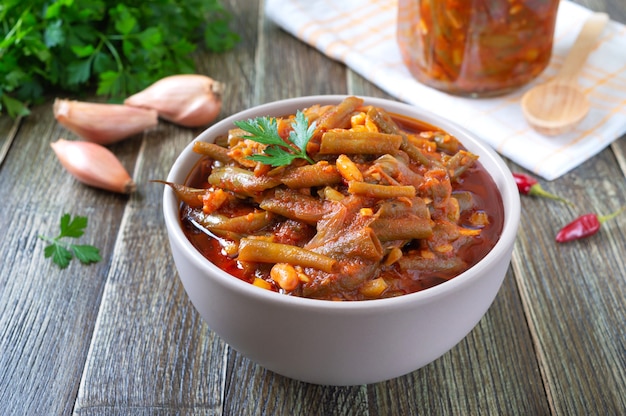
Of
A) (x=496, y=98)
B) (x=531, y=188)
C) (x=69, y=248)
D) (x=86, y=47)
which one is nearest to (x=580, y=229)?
(x=531, y=188)

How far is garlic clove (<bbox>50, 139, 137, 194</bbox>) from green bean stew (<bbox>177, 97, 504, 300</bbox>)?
30.7 inches

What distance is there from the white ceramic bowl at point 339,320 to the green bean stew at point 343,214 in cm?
7

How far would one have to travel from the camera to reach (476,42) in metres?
2.80

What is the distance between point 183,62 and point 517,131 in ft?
4.94

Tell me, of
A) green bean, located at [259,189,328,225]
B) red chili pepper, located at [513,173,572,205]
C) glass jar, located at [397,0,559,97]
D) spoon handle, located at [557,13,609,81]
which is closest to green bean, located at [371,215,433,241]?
green bean, located at [259,189,328,225]

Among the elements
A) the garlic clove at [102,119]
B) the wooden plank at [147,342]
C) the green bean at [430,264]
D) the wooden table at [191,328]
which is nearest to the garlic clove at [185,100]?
the garlic clove at [102,119]

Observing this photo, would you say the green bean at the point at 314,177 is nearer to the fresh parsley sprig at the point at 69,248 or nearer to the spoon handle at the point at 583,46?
the fresh parsley sprig at the point at 69,248

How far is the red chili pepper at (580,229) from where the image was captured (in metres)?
2.40

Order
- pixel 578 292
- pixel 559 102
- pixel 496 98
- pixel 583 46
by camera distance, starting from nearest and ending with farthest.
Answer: pixel 578 292, pixel 559 102, pixel 496 98, pixel 583 46

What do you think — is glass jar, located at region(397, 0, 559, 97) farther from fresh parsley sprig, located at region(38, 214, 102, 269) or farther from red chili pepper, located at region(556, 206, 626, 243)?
fresh parsley sprig, located at region(38, 214, 102, 269)

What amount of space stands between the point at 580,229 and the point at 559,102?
0.74 m

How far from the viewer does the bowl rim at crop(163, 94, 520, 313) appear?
1.47 meters

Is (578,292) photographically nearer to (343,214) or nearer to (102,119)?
(343,214)

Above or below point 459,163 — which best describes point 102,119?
below
